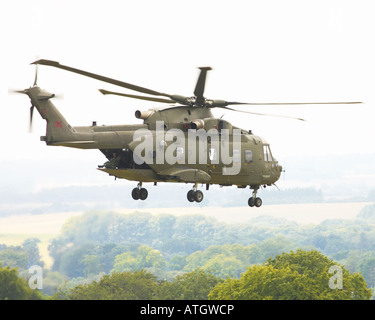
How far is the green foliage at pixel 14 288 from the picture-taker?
8081cm

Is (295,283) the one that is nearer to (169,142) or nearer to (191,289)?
(191,289)

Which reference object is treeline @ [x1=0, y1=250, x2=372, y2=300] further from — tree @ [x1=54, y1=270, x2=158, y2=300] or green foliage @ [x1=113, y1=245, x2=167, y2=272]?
green foliage @ [x1=113, y1=245, x2=167, y2=272]

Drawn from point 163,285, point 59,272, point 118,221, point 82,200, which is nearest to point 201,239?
point 118,221

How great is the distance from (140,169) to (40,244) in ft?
279

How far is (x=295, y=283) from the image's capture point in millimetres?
77062

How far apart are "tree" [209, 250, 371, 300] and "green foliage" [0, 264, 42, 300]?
21640mm

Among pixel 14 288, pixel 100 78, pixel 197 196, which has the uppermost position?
pixel 100 78

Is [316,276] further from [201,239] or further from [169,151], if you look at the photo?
[201,239]

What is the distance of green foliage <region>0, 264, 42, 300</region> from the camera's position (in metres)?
80.8

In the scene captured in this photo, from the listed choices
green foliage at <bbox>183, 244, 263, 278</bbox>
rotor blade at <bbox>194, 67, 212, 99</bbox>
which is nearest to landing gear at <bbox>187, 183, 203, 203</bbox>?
rotor blade at <bbox>194, 67, 212, 99</bbox>

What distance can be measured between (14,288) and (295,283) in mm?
32350

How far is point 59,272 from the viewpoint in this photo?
287 feet

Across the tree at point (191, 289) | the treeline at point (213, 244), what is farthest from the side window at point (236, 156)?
the treeline at point (213, 244)
